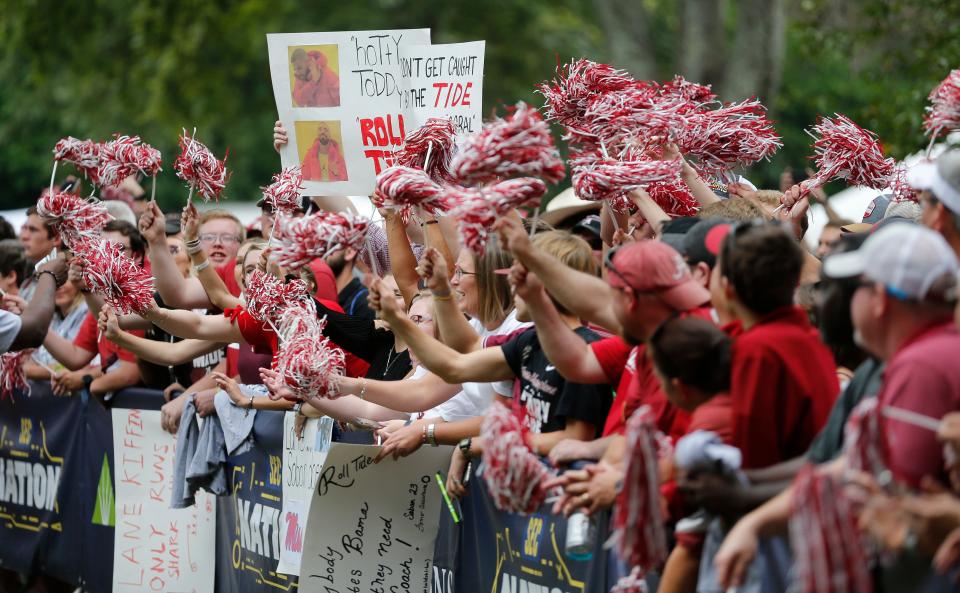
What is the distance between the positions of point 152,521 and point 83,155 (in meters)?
2.18

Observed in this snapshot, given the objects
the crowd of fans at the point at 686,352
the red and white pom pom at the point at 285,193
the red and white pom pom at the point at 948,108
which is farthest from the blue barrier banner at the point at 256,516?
the red and white pom pom at the point at 948,108

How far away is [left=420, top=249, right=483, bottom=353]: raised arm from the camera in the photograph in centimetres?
520

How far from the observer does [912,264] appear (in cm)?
333

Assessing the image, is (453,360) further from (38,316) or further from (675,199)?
(38,316)

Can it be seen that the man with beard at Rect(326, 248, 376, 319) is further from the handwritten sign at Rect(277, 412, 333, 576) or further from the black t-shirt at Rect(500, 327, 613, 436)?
the black t-shirt at Rect(500, 327, 613, 436)

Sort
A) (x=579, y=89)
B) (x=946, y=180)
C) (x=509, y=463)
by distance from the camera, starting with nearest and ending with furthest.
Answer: (x=946, y=180) < (x=509, y=463) < (x=579, y=89)

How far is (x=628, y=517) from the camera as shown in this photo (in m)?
3.76

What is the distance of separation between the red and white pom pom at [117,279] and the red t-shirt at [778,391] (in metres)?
3.85

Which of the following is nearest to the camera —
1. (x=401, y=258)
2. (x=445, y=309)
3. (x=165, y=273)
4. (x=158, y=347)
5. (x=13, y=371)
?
(x=445, y=309)

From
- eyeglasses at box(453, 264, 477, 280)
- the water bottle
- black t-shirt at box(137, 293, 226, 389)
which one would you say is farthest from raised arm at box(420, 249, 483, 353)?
black t-shirt at box(137, 293, 226, 389)

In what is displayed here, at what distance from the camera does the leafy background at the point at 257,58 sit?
17.9m

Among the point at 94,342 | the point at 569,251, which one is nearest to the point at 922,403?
the point at 569,251

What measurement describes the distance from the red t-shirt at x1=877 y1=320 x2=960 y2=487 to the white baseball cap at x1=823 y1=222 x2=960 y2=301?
0.15m

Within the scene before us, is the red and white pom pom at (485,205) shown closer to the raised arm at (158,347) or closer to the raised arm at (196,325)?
the raised arm at (196,325)
